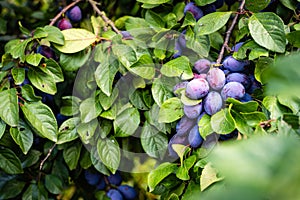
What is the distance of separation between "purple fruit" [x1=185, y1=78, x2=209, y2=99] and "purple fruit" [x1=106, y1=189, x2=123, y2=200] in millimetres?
499

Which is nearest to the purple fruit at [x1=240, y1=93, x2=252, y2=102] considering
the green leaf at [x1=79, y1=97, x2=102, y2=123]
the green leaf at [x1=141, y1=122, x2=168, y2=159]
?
the green leaf at [x1=141, y1=122, x2=168, y2=159]

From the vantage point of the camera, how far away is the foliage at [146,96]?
81 centimetres

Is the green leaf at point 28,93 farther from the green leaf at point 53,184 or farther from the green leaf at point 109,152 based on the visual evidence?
the green leaf at point 53,184

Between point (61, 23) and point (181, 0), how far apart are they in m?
0.34

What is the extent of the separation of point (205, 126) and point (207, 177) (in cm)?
11

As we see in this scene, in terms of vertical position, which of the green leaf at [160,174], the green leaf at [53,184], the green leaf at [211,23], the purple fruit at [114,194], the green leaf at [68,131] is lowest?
the purple fruit at [114,194]

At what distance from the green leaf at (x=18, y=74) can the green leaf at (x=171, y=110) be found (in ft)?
1.14

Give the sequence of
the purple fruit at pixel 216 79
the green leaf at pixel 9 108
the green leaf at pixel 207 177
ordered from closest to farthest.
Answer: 1. the green leaf at pixel 207 177
2. the purple fruit at pixel 216 79
3. the green leaf at pixel 9 108

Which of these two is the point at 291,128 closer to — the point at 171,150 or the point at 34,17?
the point at 171,150

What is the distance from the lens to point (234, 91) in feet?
2.62

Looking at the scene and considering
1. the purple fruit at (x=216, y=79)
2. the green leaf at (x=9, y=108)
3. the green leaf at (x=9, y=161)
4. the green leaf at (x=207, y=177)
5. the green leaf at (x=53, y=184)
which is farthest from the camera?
the green leaf at (x=53, y=184)

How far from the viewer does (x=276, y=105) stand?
771 mm

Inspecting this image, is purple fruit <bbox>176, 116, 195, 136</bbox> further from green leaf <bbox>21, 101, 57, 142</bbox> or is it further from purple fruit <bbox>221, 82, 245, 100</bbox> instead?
green leaf <bbox>21, 101, 57, 142</bbox>

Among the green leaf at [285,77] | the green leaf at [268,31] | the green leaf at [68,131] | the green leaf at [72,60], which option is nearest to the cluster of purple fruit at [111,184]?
the green leaf at [68,131]
